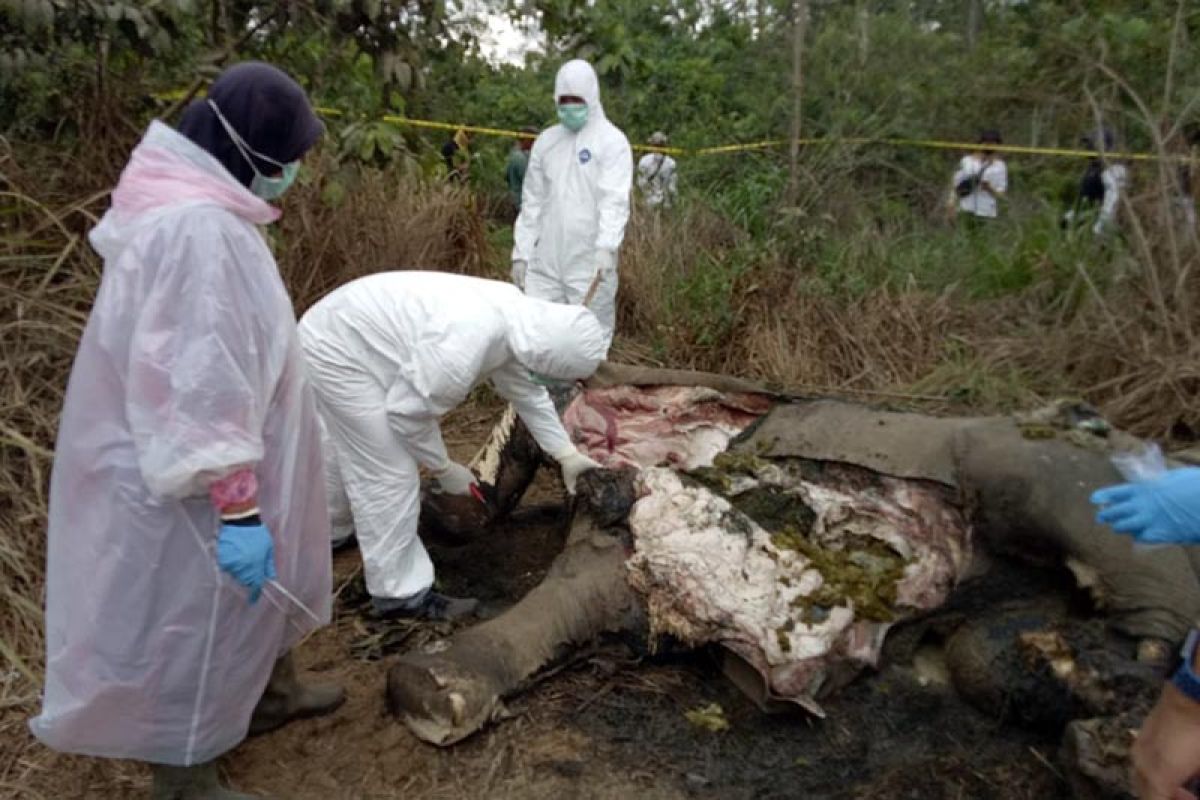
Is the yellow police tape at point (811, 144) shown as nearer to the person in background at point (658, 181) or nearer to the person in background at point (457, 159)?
the person in background at point (457, 159)

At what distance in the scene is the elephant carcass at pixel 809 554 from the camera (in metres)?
3.06

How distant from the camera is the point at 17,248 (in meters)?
4.19

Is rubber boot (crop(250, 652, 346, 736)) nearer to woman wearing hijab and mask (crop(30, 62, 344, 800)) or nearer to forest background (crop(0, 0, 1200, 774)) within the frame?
woman wearing hijab and mask (crop(30, 62, 344, 800))

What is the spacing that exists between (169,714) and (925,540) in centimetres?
220

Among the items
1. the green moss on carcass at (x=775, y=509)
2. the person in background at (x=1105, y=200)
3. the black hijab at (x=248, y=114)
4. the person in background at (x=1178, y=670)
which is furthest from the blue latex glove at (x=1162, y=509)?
the person in background at (x=1105, y=200)

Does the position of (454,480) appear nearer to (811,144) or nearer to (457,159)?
(811,144)

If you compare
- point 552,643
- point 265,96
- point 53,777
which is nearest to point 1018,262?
point 552,643

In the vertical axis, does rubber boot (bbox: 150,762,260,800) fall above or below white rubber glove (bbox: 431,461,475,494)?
below

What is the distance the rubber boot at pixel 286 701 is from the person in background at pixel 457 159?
3950 mm

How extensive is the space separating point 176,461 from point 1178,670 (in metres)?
2.13

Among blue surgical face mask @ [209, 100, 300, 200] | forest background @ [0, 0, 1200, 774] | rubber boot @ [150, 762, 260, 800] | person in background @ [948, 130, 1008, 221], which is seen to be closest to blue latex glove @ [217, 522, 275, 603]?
rubber boot @ [150, 762, 260, 800]

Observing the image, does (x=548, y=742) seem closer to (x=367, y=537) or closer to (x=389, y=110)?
(x=367, y=537)

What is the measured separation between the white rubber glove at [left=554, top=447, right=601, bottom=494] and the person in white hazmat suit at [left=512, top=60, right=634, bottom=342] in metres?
2.19

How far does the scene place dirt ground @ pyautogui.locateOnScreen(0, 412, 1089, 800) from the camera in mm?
2881
